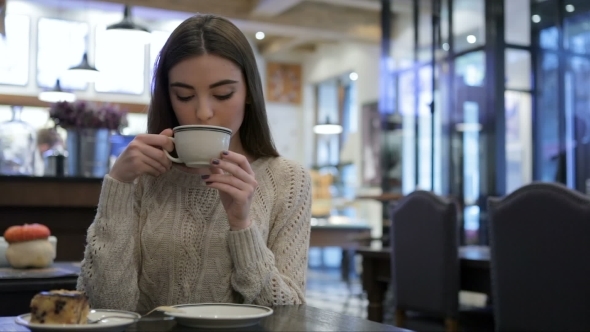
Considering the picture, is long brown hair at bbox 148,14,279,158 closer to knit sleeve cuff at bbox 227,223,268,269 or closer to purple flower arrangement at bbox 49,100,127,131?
knit sleeve cuff at bbox 227,223,268,269

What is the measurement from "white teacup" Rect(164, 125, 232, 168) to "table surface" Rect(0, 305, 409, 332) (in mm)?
242

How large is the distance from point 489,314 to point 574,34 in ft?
12.1

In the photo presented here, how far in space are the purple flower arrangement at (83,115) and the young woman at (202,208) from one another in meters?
2.13

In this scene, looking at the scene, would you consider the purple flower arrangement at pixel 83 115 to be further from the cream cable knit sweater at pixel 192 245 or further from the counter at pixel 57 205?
the cream cable knit sweater at pixel 192 245

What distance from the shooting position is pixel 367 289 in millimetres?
4141

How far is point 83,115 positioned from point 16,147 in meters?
0.34

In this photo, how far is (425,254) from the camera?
3578mm

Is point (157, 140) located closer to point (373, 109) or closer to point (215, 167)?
point (215, 167)

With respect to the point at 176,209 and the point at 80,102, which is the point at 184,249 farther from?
the point at 80,102

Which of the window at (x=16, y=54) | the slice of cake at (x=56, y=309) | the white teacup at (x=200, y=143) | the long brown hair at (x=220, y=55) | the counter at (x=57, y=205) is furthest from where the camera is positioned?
the window at (x=16, y=54)

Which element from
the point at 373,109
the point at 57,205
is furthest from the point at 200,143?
the point at 373,109

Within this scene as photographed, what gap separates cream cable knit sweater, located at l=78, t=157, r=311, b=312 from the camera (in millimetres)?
1199

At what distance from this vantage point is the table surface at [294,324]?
899mm

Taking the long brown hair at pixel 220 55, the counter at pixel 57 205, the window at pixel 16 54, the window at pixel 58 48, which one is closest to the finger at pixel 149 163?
the long brown hair at pixel 220 55
